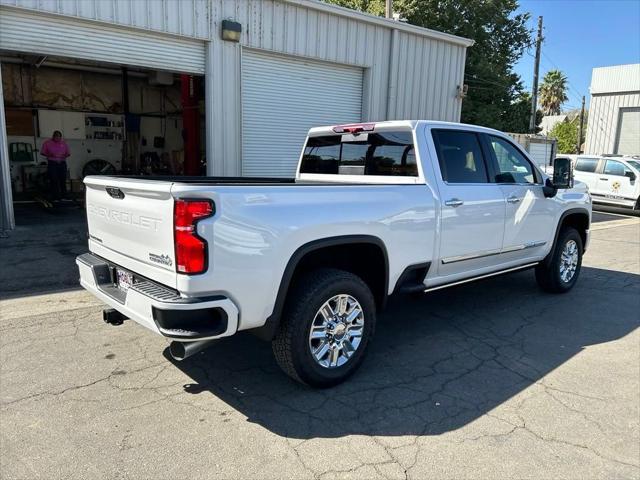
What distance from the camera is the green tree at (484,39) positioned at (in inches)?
1097

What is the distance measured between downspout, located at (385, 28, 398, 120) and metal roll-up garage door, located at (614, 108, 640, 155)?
24.1 meters

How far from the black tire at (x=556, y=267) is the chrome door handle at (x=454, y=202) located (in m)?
2.16

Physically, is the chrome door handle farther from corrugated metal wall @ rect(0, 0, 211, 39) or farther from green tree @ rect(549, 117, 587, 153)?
green tree @ rect(549, 117, 587, 153)

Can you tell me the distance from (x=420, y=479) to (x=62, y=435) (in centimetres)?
211

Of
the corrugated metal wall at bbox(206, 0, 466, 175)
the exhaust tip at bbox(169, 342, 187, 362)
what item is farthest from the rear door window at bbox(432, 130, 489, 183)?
the corrugated metal wall at bbox(206, 0, 466, 175)

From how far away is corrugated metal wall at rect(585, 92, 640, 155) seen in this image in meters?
30.3

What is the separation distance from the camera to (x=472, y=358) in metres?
4.36

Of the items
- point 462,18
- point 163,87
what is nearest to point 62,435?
point 163,87

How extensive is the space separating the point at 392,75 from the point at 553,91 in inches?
2337

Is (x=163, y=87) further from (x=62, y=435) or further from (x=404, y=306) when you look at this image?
(x=62, y=435)

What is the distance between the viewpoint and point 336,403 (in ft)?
11.6

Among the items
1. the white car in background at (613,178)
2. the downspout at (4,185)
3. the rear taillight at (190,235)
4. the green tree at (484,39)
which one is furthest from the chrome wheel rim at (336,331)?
the green tree at (484,39)

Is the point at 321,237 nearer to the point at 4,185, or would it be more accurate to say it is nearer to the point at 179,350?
the point at 179,350

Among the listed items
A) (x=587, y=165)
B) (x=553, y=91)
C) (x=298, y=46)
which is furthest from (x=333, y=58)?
(x=553, y=91)
